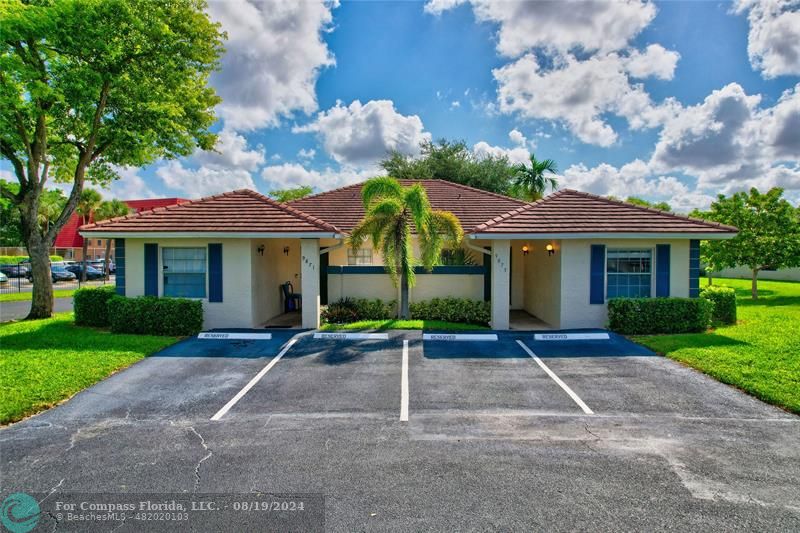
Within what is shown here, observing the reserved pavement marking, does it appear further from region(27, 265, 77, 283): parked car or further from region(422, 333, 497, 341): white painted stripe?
region(27, 265, 77, 283): parked car

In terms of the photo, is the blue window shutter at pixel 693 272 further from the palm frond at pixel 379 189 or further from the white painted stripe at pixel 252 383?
the white painted stripe at pixel 252 383

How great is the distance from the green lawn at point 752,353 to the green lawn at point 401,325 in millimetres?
4675

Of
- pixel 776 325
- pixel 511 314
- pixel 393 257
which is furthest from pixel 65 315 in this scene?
pixel 776 325

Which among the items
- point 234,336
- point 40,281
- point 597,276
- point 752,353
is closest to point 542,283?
point 597,276

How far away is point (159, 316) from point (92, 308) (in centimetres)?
308

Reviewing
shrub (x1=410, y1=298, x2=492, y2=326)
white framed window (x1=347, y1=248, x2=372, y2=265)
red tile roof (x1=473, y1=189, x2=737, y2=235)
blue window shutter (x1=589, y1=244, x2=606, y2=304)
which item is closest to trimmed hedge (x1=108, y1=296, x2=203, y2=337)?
white framed window (x1=347, y1=248, x2=372, y2=265)

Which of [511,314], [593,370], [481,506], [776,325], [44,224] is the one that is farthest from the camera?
[44,224]

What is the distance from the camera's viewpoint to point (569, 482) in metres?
4.30

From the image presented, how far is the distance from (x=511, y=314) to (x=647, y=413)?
28.1 ft

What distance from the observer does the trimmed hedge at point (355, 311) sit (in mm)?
12719

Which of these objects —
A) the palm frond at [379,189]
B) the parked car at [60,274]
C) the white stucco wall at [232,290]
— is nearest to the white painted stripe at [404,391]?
the palm frond at [379,189]

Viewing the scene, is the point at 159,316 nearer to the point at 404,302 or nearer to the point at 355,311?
the point at 355,311

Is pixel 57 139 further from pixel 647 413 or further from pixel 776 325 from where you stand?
pixel 776 325

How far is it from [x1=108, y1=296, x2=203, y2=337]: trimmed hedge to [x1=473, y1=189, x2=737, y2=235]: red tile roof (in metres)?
8.37
